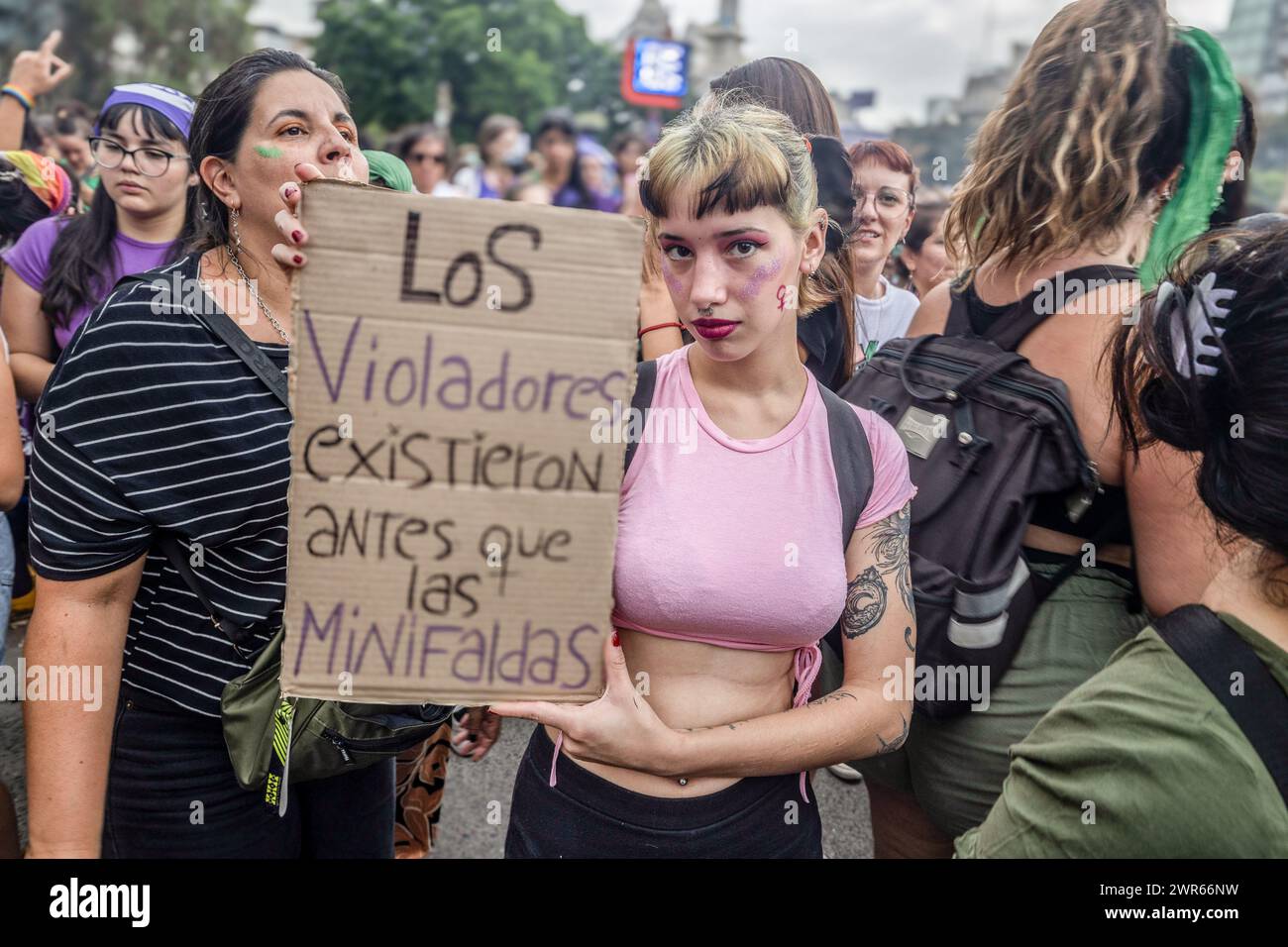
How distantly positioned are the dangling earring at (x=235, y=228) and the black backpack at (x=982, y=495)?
137 centimetres

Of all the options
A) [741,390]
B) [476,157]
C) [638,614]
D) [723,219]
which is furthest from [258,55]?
[476,157]

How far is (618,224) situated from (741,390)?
1.60 ft

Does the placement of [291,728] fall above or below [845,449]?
below

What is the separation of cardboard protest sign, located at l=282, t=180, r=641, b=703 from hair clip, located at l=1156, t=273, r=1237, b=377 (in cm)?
80

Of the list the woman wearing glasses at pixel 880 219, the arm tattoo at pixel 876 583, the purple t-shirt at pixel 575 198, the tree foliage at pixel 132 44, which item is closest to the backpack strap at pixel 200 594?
the arm tattoo at pixel 876 583

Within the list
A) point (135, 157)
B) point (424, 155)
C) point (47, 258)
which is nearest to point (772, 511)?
point (135, 157)

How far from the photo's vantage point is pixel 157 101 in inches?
130

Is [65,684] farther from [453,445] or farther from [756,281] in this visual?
[756,281]

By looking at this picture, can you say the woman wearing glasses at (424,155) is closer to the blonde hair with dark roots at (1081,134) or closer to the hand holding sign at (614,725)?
the blonde hair with dark roots at (1081,134)

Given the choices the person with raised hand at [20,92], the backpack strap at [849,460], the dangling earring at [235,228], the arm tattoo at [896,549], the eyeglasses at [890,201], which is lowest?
the arm tattoo at [896,549]

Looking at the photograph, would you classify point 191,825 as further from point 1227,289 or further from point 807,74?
point 807,74

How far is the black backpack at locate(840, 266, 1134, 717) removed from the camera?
5.91 ft

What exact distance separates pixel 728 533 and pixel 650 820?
0.51 metres

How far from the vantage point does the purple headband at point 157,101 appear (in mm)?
3293
